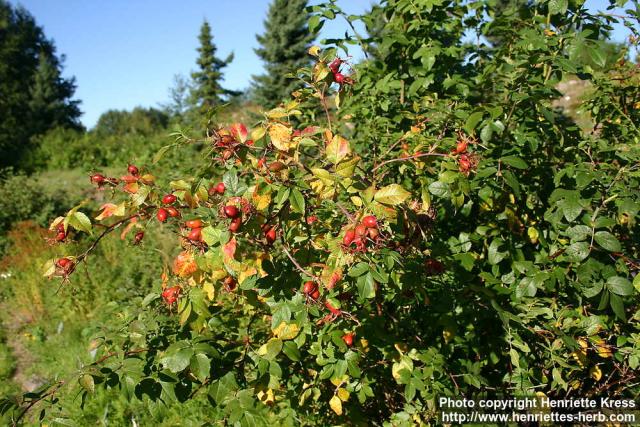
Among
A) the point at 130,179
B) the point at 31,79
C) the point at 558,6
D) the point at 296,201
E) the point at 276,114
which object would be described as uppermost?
the point at 31,79

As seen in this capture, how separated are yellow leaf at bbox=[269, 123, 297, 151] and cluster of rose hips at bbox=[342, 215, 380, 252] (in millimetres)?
319

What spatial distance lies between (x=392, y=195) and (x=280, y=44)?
15838mm

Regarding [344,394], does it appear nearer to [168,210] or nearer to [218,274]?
[218,274]

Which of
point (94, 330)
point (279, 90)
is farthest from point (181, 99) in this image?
point (94, 330)

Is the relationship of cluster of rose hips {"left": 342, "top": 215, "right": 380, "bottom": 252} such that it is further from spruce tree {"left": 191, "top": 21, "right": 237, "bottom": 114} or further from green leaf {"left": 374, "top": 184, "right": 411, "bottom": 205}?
spruce tree {"left": 191, "top": 21, "right": 237, "bottom": 114}

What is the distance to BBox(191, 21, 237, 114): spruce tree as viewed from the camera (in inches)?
611

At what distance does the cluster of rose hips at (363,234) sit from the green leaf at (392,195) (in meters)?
0.06

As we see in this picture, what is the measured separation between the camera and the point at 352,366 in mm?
1528

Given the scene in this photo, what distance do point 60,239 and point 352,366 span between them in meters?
1.00

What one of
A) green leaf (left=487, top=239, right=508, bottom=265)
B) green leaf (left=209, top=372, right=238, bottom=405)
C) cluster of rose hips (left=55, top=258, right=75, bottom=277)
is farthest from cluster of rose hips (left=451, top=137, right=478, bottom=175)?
cluster of rose hips (left=55, top=258, right=75, bottom=277)

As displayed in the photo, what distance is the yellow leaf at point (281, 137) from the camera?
1.30 meters

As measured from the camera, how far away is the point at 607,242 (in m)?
1.37

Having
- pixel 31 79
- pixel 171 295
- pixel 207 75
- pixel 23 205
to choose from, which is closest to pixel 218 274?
pixel 171 295

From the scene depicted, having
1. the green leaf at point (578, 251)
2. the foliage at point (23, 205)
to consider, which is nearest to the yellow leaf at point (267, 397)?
the green leaf at point (578, 251)
